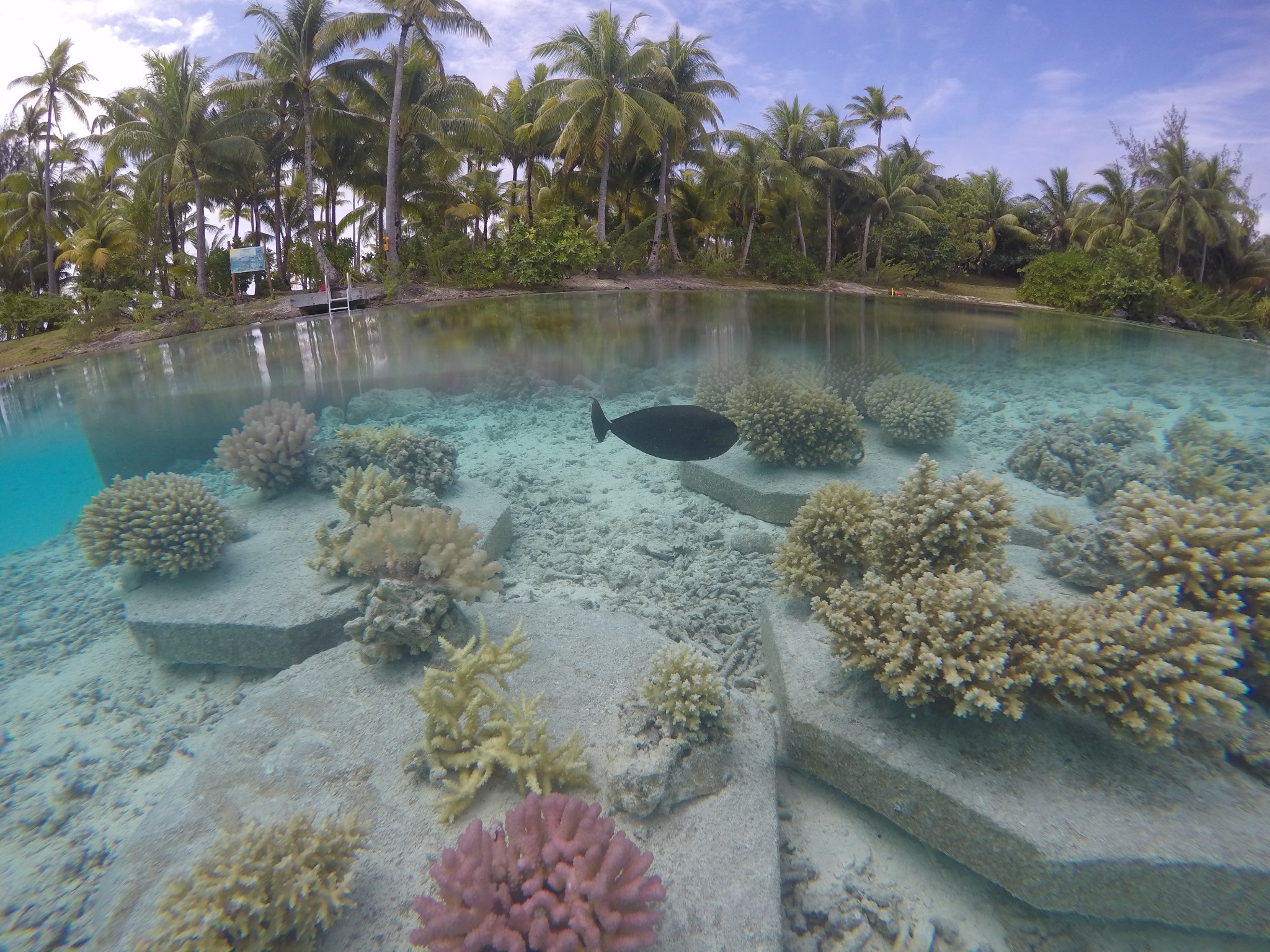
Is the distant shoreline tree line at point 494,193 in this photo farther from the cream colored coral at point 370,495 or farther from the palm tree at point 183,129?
the cream colored coral at point 370,495

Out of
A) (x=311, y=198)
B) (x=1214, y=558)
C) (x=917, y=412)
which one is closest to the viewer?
(x=1214, y=558)

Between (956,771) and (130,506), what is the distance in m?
5.66

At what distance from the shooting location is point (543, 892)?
74.9 inches

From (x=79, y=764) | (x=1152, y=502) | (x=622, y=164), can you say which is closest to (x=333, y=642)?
(x=79, y=764)

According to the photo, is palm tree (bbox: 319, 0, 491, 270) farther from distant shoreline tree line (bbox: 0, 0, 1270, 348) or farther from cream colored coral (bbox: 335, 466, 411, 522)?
cream colored coral (bbox: 335, 466, 411, 522)

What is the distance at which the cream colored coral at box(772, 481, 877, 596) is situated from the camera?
374 cm

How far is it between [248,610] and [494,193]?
32865 millimetres

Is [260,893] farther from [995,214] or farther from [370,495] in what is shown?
[995,214]

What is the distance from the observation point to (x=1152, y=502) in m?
3.35

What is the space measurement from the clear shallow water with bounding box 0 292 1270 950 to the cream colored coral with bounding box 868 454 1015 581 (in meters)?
1.18

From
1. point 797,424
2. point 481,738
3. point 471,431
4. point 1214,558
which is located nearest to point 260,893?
point 481,738

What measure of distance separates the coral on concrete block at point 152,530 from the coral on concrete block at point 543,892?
3.61 metres

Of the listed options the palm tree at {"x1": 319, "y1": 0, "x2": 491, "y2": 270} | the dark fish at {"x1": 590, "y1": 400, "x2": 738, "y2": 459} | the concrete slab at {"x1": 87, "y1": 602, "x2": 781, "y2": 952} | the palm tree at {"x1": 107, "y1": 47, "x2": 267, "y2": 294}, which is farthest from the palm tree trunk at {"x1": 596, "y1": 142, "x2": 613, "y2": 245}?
the concrete slab at {"x1": 87, "y1": 602, "x2": 781, "y2": 952}

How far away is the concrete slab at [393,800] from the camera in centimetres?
215
